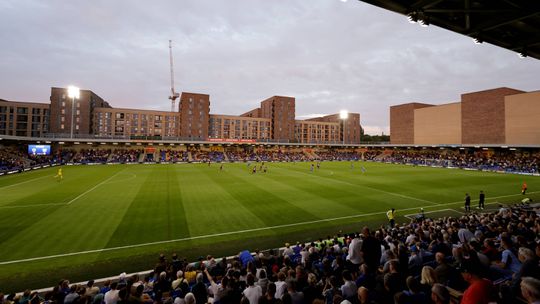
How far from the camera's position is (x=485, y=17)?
797cm

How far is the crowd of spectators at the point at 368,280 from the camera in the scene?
3.94 m

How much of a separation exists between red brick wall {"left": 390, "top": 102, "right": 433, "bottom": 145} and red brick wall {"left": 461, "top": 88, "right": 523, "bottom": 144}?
16.2 metres

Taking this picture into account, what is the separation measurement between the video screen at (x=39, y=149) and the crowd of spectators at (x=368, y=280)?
65.3 metres

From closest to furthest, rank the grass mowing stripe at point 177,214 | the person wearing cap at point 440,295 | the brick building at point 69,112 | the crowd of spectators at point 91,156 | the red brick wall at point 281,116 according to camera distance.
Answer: the person wearing cap at point 440,295
the grass mowing stripe at point 177,214
the crowd of spectators at point 91,156
the brick building at point 69,112
the red brick wall at point 281,116

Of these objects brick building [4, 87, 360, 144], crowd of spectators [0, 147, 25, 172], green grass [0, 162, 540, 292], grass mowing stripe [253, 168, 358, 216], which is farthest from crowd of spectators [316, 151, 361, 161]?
crowd of spectators [0, 147, 25, 172]

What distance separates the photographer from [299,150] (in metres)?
92.5

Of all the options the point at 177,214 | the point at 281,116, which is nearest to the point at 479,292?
the point at 177,214

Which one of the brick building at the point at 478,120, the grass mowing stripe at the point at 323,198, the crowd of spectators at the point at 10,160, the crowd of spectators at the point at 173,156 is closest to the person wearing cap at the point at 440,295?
the grass mowing stripe at the point at 323,198

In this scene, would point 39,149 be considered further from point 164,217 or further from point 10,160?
point 164,217

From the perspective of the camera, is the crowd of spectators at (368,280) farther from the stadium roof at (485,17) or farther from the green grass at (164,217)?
the stadium roof at (485,17)

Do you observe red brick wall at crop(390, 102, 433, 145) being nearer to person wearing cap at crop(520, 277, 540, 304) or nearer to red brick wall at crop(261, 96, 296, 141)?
red brick wall at crop(261, 96, 296, 141)

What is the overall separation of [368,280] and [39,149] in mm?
72822

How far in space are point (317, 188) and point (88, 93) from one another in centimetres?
10458

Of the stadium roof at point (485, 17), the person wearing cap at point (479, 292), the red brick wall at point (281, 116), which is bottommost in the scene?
the person wearing cap at point (479, 292)
